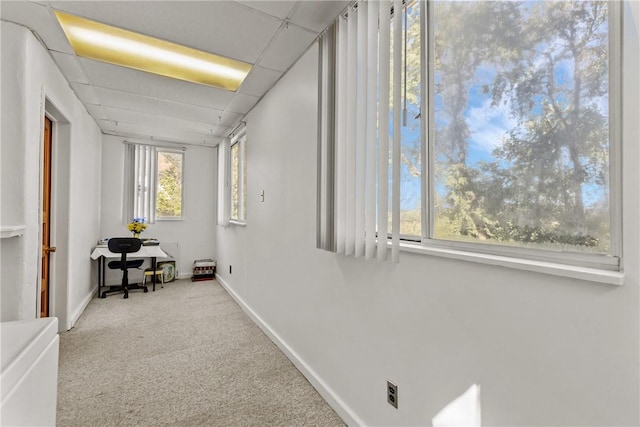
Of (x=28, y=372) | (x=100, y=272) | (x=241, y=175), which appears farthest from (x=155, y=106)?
(x=28, y=372)

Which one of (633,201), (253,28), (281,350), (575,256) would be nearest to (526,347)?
(575,256)

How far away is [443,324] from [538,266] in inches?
18.2

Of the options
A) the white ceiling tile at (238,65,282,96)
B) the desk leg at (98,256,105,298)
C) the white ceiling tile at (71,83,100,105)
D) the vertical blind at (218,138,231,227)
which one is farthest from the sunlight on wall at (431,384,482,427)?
the desk leg at (98,256,105,298)

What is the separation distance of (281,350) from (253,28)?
2.63m

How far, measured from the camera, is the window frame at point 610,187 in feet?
2.63

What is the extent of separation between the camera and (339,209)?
1.71m

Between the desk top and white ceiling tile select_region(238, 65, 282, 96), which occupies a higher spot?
white ceiling tile select_region(238, 65, 282, 96)

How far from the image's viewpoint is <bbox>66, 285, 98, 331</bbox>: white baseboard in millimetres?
3133

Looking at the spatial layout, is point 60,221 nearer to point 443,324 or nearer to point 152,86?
point 152,86

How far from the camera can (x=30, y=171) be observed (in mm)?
2209

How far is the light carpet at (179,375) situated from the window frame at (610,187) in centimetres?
139

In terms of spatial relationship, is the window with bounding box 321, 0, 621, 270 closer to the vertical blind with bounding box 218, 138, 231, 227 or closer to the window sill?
the window sill

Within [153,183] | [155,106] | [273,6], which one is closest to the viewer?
[273,6]

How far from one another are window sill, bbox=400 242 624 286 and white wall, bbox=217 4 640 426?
28mm
